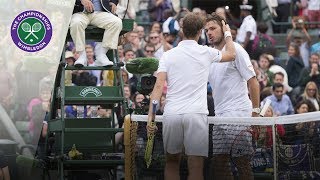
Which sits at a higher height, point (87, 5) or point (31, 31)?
point (87, 5)

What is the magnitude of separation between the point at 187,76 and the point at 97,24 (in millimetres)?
2390

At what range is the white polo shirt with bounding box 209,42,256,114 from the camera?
412 inches

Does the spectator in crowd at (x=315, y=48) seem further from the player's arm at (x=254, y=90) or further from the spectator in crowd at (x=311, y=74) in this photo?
the player's arm at (x=254, y=90)

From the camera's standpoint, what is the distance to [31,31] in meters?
10.3

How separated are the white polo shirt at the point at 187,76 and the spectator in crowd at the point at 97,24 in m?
2.01

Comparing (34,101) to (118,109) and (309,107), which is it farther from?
(309,107)

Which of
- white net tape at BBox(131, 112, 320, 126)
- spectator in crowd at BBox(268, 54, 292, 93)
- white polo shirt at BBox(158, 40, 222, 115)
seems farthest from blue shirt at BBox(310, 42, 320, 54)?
white polo shirt at BBox(158, 40, 222, 115)

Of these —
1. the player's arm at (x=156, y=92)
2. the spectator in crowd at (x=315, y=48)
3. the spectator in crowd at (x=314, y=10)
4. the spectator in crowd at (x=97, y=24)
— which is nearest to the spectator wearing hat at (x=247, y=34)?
the spectator in crowd at (x=315, y=48)

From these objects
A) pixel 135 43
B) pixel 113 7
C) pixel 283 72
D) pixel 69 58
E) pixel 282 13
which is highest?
pixel 282 13

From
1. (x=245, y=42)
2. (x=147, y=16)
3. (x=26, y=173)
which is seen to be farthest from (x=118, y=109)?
(x=147, y=16)

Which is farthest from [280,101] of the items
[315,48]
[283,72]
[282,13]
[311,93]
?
[282,13]

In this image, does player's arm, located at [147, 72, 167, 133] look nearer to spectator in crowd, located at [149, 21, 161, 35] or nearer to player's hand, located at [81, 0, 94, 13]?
player's hand, located at [81, 0, 94, 13]

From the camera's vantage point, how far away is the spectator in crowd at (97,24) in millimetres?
11797

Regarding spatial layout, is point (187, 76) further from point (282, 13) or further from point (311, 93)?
point (282, 13)
